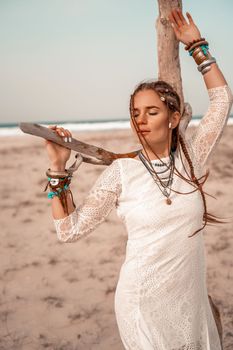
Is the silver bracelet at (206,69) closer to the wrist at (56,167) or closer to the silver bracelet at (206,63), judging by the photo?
the silver bracelet at (206,63)

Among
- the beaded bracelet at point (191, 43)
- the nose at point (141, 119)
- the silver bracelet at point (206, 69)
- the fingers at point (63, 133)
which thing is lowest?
the fingers at point (63, 133)

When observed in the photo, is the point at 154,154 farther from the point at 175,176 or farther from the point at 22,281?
the point at 22,281

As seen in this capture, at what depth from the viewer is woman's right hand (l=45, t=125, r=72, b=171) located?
6.16ft

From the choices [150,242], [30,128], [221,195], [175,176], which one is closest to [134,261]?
[150,242]

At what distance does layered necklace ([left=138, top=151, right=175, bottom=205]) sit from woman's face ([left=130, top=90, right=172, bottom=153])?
0.10 metres

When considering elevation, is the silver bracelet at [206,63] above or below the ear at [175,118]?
above

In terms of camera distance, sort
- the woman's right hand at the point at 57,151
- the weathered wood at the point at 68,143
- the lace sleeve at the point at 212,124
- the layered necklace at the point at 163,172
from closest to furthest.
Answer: the weathered wood at the point at 68,143 → the woman's right hand at the point at 57,151 → the layered necklace at the point at 163,172 → the lace sleeve at the point at 212,124

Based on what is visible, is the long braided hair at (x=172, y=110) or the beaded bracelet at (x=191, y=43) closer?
the long braided hair at (x=172, y=110)

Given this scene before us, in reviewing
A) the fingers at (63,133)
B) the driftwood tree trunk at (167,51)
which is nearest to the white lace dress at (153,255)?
the fingers at (63,133)

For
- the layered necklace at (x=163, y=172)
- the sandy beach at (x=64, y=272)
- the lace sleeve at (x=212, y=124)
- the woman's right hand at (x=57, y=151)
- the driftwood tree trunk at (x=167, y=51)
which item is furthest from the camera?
the sandy beach at (x=64, y=272)

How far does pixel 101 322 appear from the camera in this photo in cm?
467

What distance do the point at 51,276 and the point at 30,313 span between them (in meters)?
1.00

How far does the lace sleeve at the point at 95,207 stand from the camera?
1923 mm

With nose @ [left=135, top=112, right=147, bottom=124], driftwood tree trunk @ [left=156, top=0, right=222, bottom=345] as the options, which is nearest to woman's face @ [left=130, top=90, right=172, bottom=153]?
nose @ [left=135, top=112, right=147, bottom=124]
